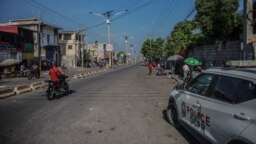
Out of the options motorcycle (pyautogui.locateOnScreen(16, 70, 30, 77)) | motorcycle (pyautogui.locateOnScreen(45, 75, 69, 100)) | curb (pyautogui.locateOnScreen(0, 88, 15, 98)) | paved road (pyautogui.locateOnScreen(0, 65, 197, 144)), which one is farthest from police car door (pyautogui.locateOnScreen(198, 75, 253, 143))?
motorcycle (pyautogui.locateOnScreen(16, 70, 30, 77))

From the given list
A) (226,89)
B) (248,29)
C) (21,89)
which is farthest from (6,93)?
(226,89)

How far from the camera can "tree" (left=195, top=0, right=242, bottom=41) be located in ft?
85.3

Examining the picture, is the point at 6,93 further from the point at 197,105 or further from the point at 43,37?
the point at 43,37

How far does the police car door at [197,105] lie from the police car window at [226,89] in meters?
0.34

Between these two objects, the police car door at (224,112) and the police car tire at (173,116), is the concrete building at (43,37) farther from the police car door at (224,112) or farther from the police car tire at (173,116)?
the police car door at (224,112)

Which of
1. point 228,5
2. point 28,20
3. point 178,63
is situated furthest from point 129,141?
point 28,20

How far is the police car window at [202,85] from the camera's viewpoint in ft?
23.7

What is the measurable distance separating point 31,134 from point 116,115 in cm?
354

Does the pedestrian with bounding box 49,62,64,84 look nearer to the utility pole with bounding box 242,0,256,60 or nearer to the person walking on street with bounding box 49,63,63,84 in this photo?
the person walking on street with bounding box 49,63,63,84

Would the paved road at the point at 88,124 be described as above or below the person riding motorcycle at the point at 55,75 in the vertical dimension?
below

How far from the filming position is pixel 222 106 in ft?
20.3

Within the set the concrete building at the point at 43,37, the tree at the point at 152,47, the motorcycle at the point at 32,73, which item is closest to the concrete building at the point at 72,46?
the concrete building at the point at 43,37

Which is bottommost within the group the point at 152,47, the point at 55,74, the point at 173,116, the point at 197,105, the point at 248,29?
the point at 173,116

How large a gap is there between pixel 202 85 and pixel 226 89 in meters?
1.41
